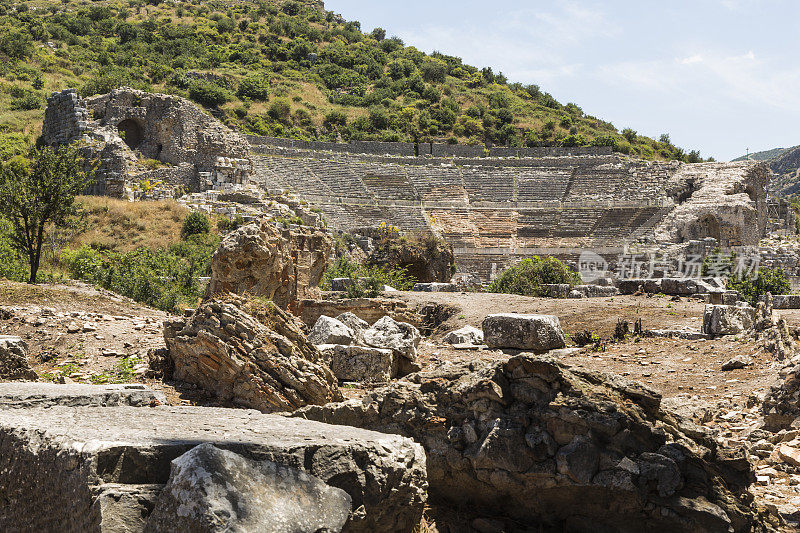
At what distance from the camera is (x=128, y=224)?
22.4 metres

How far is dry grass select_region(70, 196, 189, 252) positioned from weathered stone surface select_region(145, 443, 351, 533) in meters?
19.4

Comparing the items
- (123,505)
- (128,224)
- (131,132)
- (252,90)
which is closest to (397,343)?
(123,505)

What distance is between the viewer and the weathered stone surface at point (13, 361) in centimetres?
511

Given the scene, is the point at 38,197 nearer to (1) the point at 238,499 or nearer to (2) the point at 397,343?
(2) the point at 397,343

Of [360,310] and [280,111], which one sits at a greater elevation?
[280,111]

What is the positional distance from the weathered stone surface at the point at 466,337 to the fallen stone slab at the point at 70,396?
6.57 metres

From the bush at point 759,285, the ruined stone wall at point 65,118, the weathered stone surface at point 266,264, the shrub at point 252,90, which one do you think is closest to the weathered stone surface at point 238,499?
the weathered stone surface at point 266,264

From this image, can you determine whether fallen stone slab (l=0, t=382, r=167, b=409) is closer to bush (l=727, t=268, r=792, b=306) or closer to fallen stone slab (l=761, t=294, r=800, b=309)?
fallen stone slab (l=761, t=294, r=800, b=309)

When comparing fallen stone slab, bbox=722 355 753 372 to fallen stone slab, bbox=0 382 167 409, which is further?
fallen stone slab, bbox=722 355 753 372

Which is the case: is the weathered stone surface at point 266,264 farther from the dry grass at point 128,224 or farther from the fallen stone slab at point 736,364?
the dry grass at point 128,224

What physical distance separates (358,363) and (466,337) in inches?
144

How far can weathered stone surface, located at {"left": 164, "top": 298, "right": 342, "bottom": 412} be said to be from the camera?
5207 millimetres

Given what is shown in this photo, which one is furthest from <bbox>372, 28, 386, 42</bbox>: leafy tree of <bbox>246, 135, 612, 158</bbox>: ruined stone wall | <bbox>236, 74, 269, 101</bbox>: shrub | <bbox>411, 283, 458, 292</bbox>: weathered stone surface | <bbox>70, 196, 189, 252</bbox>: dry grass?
<bbox>411, 283, 458, 292</bbox>: weathered stone surface

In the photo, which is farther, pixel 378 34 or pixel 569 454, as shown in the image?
pixel 378 34
